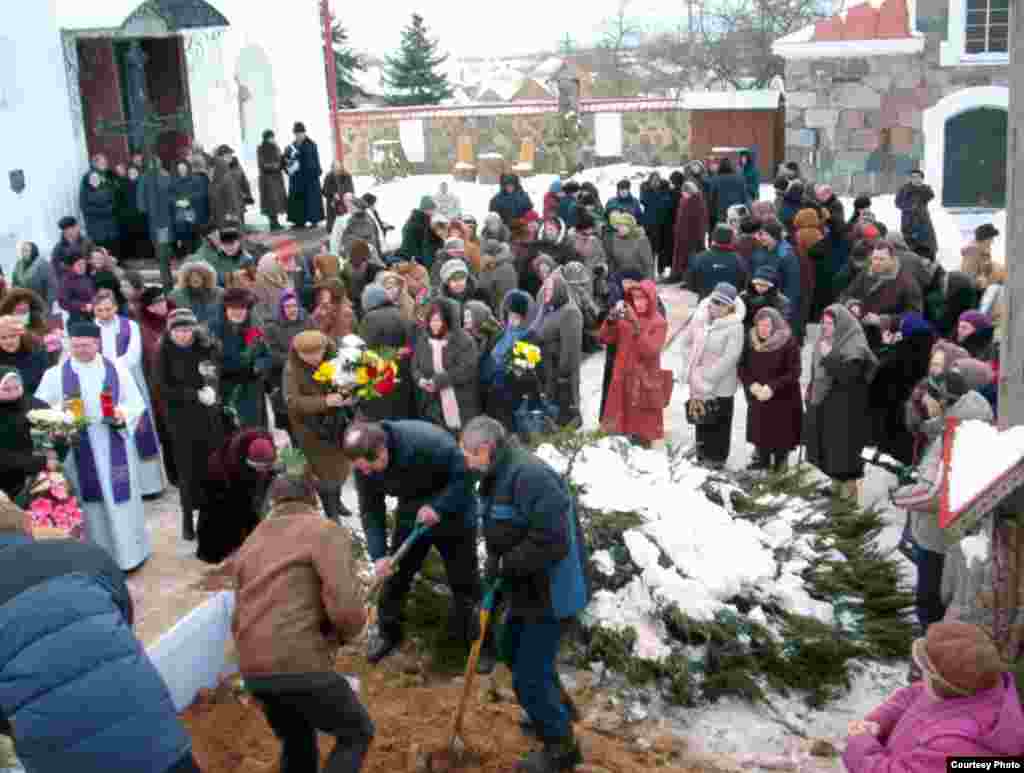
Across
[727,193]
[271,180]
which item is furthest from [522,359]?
[271,180]

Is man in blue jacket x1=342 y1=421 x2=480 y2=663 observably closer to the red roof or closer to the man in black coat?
the man in black coat

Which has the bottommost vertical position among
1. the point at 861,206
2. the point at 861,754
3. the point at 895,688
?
the point at 895,688

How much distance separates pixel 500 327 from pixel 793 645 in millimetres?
4053

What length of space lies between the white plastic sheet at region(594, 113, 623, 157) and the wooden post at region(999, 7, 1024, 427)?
24961 millimetres

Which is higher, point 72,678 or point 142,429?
point 72,678

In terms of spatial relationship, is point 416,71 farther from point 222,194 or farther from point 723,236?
point 723,236

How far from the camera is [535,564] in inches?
203

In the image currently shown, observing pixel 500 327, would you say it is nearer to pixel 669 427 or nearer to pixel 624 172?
pixel 669 427

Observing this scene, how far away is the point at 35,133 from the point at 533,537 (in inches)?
448

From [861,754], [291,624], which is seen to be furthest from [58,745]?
[861,754]

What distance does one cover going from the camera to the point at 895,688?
6.28 metres

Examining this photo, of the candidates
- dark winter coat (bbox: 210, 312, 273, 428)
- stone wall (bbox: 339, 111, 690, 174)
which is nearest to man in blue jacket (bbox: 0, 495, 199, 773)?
dark winter coat (bbox: 210, 312, 273, 428)

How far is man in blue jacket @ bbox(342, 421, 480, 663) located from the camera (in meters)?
5.88

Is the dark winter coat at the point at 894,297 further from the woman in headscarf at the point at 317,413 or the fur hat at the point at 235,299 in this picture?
the fur hat at the point at 235,299
